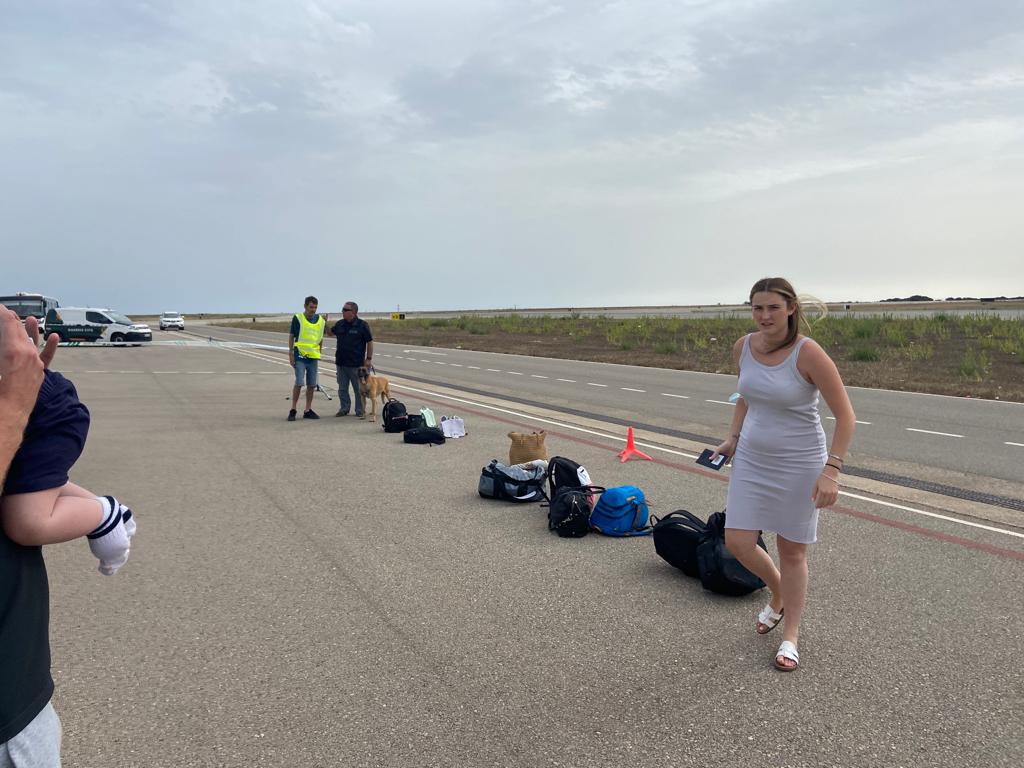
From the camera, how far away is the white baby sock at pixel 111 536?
85.9 inches

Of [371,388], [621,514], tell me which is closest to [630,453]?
[621,514]

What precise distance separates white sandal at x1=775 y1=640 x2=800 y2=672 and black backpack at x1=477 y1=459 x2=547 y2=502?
143 inches

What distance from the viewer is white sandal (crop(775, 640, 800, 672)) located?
162 inches

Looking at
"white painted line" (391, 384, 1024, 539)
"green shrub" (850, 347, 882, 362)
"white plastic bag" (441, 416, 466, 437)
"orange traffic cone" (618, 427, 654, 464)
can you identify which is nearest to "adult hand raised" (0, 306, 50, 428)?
"white painted line" (391, 384, 1024, 539)

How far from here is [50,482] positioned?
1992mm

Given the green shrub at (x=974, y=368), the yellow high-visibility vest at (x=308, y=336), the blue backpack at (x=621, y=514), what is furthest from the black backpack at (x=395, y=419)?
the green shrub at (x=974, y=368)

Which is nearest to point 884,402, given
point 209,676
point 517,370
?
point 517,370

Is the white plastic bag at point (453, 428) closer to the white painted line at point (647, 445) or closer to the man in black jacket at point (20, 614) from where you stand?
the white painted line at point (647, 445)

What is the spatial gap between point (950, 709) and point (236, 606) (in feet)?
12.7

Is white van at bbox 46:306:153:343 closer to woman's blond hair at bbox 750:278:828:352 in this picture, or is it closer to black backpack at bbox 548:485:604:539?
black backpack at bbox 548:485:604:539

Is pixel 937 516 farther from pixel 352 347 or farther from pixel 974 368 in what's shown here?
pixel 974 368

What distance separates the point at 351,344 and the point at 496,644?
9966mm

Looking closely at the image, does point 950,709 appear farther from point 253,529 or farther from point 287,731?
point 253,529

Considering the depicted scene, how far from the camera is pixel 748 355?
4.31 m
